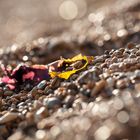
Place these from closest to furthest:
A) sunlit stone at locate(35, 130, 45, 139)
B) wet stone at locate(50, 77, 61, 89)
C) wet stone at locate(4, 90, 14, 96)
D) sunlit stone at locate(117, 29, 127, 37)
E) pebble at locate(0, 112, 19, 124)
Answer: sunlit stone at locate(35, 130, 45, 139)
pebble at locate(0, 112, 19, 124)
wet stone at locate(50, 77, 61, 89)
wet stone at locate(4, 90, 14, 96)
sunlit stone at locate(117, 29, 127, 37)

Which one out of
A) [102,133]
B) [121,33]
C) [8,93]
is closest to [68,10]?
[121,33]

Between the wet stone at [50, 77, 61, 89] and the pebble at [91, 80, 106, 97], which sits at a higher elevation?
the wet stone at [50, 77, 61, 89]

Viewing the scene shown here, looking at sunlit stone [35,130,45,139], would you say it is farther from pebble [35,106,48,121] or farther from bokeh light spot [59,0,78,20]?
bokeh light spot [59,0,78,20]

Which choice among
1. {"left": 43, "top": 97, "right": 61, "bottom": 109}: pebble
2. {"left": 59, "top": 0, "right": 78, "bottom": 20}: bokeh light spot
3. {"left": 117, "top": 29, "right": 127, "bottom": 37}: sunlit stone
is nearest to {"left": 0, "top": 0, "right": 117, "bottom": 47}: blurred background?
{"left": 59, "top": 0, "right": 78, "bottom": 20}: bokeh light spot

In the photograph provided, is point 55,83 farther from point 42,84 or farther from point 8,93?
point 8,93

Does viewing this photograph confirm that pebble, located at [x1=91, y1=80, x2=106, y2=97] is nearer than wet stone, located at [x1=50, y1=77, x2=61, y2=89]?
Yes

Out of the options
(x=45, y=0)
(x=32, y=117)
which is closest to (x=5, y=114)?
(x=32, y=117)

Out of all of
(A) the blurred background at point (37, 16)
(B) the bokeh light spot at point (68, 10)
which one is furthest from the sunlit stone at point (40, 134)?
(B) the bokeh light spot at point (68, 10)

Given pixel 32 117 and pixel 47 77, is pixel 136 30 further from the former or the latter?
pixel 32 117

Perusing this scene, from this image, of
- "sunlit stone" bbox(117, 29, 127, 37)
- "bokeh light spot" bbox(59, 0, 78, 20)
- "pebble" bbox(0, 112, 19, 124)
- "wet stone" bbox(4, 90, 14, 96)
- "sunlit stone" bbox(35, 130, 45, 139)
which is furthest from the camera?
"bokeh light spot" bbox(59, 0, 78, 20)

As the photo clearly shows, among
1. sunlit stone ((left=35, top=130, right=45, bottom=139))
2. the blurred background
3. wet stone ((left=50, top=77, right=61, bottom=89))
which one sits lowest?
sunlit stone ((left=35, top=130, right=45, bottom=139))
